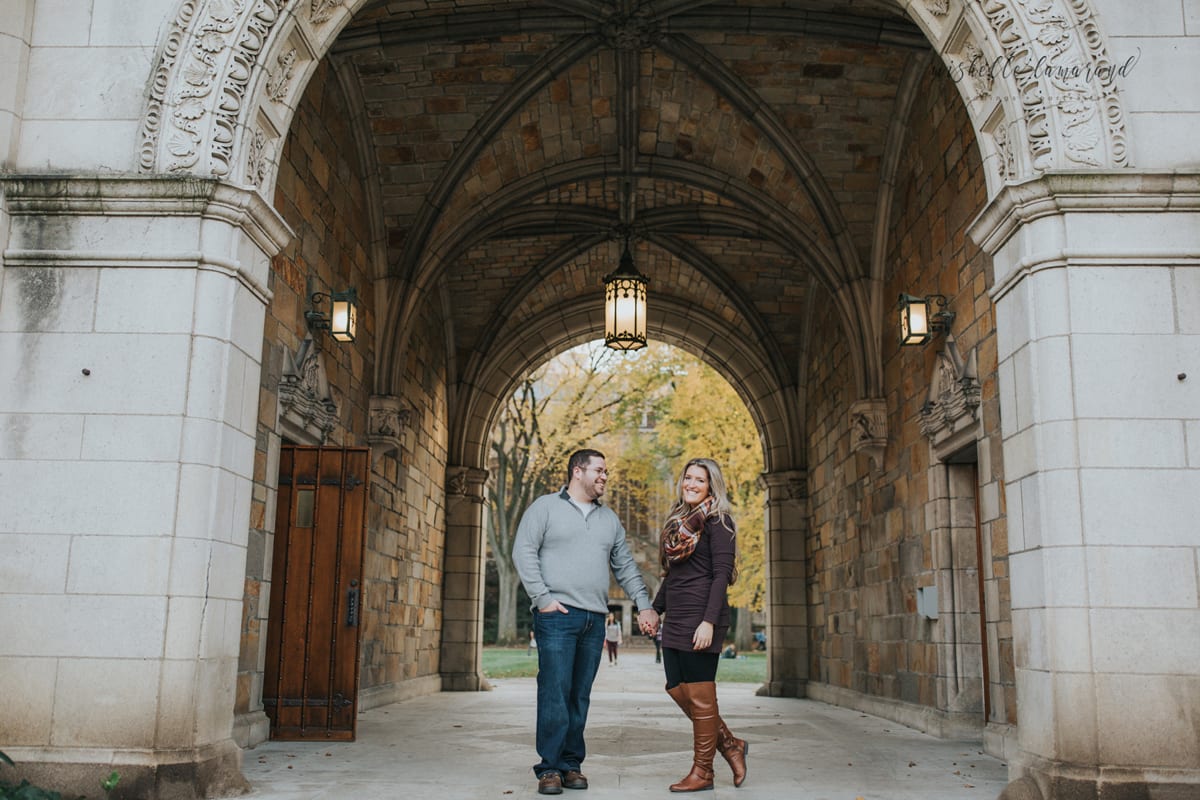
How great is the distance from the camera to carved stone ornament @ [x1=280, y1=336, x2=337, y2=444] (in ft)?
22.4

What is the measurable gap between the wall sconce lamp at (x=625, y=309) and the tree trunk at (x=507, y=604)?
55.3 feet

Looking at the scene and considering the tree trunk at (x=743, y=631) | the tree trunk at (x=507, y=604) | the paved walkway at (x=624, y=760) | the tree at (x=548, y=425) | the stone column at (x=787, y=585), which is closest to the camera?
the paved walkway at (x=624, y=760)

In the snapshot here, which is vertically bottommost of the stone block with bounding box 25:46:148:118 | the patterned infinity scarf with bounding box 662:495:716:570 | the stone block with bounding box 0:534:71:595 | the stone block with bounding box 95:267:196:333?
the stone block with bounding box 0:534:71:595

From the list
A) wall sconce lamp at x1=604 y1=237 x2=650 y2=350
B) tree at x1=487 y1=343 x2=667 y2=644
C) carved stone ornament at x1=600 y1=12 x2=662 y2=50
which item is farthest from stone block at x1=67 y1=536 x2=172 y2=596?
tree at x1=487 y1=343 x2=667 y2=644

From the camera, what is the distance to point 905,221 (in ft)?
28.6

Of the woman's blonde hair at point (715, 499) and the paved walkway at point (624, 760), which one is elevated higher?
the woman's blonde hair at point (715, 499)

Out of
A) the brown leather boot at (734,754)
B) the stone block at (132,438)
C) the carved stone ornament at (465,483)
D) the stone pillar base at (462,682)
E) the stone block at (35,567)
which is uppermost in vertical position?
the carved stone ornament at (465,483)

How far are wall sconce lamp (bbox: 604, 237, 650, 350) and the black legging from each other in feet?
15.9

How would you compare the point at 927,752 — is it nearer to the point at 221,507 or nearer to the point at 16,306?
the point at 221,507

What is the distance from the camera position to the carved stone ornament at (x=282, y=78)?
A: 4.86m

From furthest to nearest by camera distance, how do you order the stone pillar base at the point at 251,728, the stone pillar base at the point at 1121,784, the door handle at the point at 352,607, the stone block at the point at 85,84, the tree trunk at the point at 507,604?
1. the tree trunk at the point at 507,604
2. the door handle at the point at 352,607
3. the stone pillar base at the point at 251,728
4. the stone block at the point at 85,84
5. the stone pillar base at the point at 1121,784

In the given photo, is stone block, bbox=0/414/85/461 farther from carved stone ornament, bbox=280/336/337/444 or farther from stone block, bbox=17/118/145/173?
carved stone ornament, bbox=280/336/337/444

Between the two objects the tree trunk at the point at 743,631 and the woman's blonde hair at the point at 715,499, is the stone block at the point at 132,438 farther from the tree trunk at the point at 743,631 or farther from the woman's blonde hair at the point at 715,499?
the tree trunk at the point at 743,631

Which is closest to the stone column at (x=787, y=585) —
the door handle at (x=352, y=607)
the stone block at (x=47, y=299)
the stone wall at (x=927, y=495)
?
the stone wall at (x=927, y=495)
